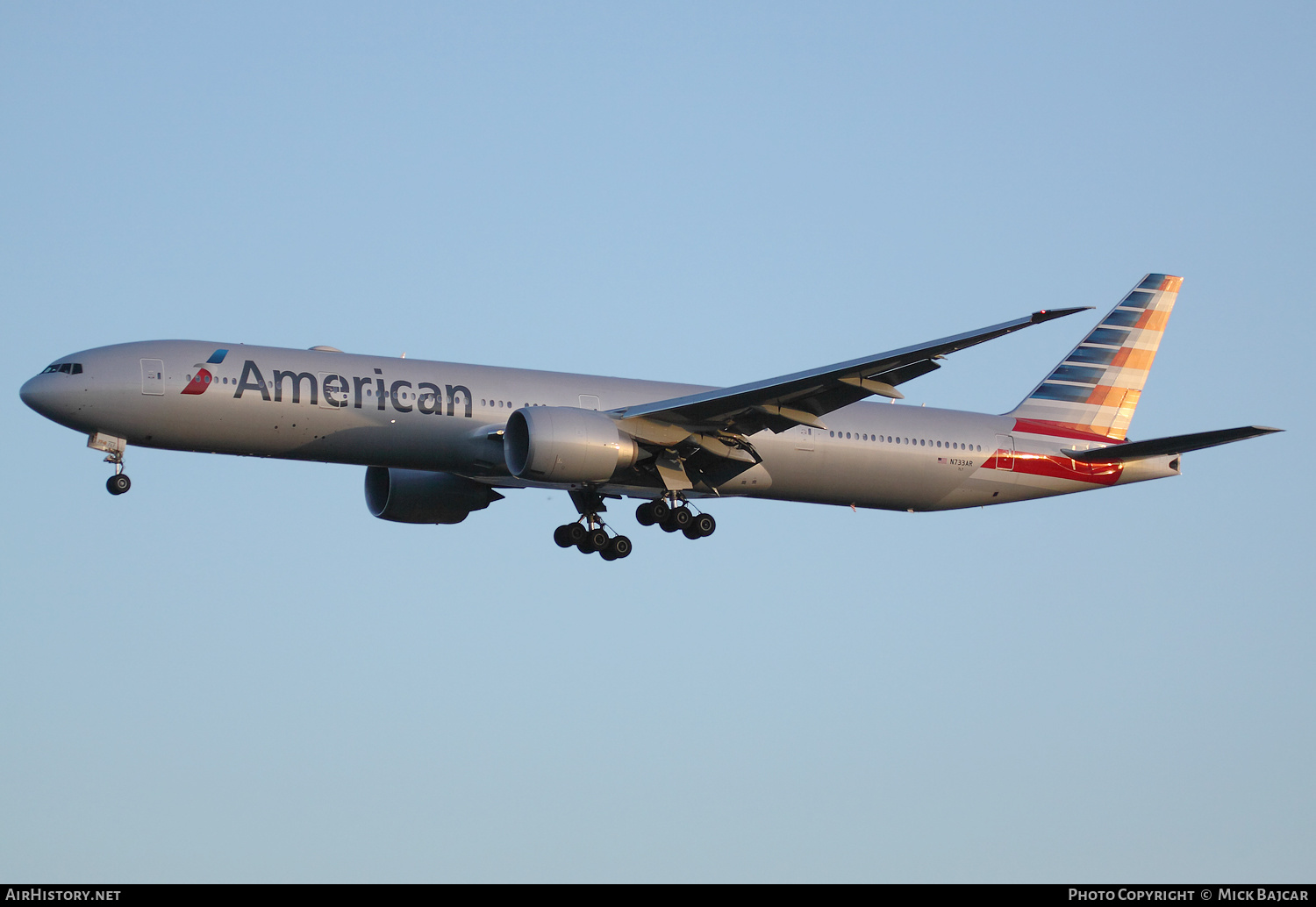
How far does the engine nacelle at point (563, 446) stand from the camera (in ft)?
113

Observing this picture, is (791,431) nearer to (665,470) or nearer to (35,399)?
(665,470)

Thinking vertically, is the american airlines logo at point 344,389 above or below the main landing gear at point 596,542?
above

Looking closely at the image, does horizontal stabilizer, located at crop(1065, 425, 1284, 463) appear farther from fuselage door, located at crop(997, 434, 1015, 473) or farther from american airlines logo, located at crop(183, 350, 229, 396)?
american airlines logo, located at crop(183, 350, 229, 396)

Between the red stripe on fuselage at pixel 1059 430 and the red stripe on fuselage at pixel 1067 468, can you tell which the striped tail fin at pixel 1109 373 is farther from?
the red stripe on fuselage at pixel 1067 468

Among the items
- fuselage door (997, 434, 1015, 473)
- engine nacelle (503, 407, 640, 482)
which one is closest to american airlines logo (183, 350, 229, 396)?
engine nacelle (503, 407, 640, 482)

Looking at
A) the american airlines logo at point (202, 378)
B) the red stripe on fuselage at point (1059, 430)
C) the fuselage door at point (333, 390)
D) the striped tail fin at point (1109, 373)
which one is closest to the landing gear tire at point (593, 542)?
the fuselage door at point (333, 390)

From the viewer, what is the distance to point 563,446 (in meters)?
34.6

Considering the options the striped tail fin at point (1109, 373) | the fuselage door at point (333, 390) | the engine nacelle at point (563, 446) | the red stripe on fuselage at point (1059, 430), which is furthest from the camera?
the striped tail fin at point (1109, 373)

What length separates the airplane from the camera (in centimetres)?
3438

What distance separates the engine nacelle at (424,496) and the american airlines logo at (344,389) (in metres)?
5.86

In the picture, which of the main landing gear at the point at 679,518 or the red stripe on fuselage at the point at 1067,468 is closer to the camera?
the main landing gear at the point at 679,518

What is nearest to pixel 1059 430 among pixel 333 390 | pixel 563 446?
pixel 563 446

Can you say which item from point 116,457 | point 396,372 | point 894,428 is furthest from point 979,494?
point 116,457
